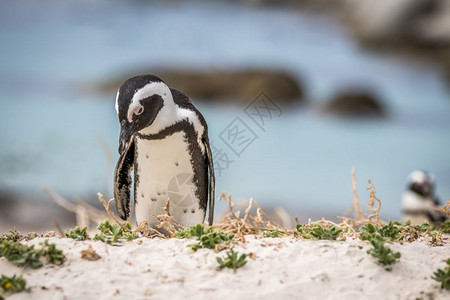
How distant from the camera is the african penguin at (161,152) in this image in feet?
5.70

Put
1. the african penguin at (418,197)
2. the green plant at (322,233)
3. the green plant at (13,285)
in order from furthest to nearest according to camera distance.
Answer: the african penguin at (418,197) < the green plant at (322,233) < the green plant at (13,285)

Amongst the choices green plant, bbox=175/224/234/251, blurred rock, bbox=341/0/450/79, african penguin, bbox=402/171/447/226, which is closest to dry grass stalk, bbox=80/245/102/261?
green plant, bbox=175/224/234/251

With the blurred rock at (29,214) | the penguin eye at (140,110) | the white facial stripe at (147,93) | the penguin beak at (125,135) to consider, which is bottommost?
the blurred rock at (29,214)

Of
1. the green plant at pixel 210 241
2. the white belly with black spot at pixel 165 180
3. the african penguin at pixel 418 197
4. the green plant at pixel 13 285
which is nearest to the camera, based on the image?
the green plant at pixel 13 285

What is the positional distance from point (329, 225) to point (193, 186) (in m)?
0.53

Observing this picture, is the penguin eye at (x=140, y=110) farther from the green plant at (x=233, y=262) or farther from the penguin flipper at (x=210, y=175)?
the green plant at (x=233, y=262)

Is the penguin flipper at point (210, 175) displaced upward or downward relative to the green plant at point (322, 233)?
upward

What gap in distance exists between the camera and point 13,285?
51.7 inches

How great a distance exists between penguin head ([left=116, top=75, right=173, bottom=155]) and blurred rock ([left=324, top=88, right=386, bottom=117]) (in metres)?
4.09

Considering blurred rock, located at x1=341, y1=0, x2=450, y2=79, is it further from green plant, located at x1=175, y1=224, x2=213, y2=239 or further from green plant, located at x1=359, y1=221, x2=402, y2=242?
green plant, located at x1=175, y1=224, x2=213, y2=239

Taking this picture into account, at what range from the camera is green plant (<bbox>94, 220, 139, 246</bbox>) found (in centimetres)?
162

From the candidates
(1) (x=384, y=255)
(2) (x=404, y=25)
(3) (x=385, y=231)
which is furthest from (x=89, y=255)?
(2) (x=404, y=25)

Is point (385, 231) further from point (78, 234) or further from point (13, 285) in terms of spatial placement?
point (13, 285)

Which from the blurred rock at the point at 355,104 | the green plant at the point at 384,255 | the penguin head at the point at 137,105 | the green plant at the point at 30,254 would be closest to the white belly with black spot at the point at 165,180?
the penguin head at the point at 137,105
